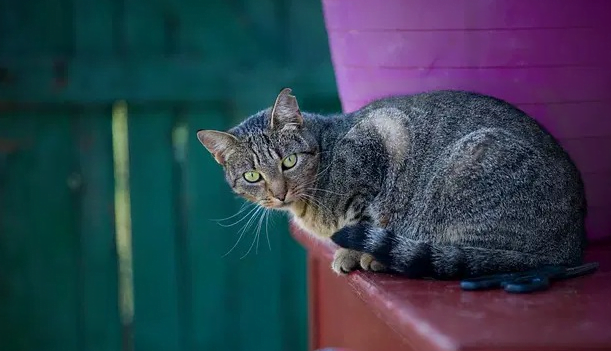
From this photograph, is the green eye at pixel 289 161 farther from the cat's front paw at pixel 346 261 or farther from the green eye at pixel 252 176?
the cat's front paw at pixel 346 261

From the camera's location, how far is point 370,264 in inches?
48.2

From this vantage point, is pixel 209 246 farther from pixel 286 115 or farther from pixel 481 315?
pixel 481 315

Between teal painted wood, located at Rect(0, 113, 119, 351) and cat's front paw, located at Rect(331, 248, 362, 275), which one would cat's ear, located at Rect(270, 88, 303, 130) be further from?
teal painted wood, located at Rect(0, 113, 119, 351)

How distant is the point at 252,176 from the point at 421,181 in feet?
1.10

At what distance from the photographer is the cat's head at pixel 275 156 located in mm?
1476

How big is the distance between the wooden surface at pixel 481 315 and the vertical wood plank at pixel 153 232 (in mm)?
1003

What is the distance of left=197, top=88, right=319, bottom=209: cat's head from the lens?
4.84ft

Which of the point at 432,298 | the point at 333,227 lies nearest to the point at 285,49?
the point at 333,227

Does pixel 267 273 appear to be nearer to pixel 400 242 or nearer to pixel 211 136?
pixel 211 136

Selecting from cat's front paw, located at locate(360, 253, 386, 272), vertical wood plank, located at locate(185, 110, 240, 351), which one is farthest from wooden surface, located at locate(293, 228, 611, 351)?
vertical wood plank, located at locate(185, 110, 240, 351)

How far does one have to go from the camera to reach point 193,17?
2.20 metres

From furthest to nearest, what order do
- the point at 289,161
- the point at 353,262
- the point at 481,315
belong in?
the point at 289,161, the point at 353,262, the point at 481,315

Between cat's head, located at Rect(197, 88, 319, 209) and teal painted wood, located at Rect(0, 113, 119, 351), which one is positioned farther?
teal painted wood, located at Rect(0, 113, 119, 351)

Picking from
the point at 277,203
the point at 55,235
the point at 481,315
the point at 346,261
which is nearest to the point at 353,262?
the point at 346,261
